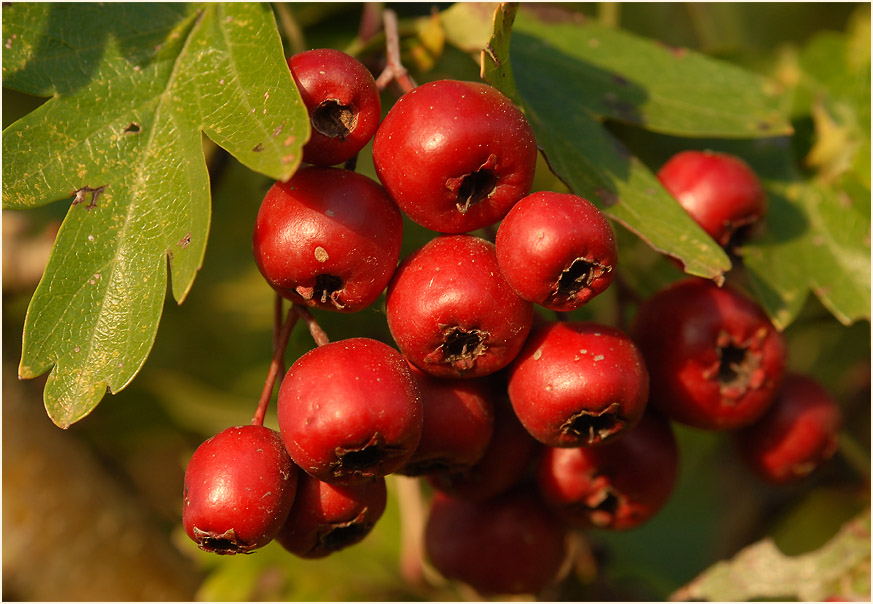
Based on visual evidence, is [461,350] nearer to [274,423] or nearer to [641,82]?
[641,82]

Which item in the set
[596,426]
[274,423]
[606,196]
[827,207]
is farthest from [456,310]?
[274,423]

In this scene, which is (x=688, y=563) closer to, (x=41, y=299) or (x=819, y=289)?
(x=819, y=289)

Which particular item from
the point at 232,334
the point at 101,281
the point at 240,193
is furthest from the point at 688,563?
the point at 101,281

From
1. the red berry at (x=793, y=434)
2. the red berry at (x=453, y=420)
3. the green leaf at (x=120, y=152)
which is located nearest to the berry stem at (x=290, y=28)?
the green leaf at (x=120, y=152)

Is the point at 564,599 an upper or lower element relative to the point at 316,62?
lower

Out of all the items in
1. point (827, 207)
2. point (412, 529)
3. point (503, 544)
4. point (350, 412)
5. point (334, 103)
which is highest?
point (334, 103)

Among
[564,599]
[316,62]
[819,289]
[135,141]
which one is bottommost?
[564,599]

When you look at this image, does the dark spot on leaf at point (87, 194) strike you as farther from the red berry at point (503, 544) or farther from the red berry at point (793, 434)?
the red berry at point (793, 434)

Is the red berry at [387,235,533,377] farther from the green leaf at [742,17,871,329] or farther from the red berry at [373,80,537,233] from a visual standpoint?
the green leaf at [742,17,871,329]

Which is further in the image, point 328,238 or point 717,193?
point 717,193
